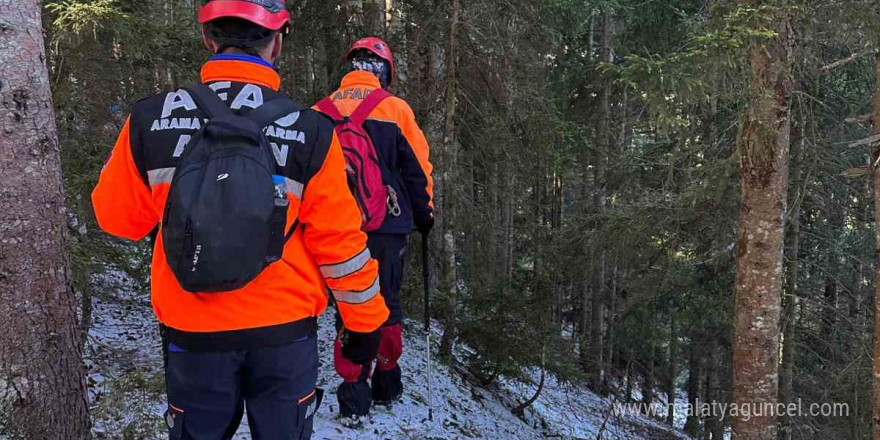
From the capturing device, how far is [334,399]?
4.82 m

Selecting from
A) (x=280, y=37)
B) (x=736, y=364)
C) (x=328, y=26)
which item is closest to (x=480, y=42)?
(x=328, y=26)

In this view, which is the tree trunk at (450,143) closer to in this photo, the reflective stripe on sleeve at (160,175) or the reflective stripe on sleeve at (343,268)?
the reflective stripe on sleeve at (343,268)

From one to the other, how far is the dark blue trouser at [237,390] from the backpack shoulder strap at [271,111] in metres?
0.84

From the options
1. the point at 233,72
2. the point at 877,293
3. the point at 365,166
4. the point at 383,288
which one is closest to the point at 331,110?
the point at 365,166

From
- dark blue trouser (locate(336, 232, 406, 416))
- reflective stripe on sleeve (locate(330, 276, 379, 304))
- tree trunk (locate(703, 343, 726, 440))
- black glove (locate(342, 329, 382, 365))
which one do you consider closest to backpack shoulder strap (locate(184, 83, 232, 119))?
reflective stripe on sleeve (locate(330, 276, 379, 304))

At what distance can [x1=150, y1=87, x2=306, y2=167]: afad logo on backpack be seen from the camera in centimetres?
207

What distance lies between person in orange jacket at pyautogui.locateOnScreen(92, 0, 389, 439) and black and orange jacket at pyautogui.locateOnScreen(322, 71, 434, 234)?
5.46ft

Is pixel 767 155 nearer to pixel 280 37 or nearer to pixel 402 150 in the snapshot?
pixel 402 150

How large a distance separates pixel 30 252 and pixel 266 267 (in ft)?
5.07

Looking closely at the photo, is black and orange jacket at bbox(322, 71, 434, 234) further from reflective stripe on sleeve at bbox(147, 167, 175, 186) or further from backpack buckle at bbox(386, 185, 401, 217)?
reflective stripe on sleeve at bbox(147, 167, 175, 186)

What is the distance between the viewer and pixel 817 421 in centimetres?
989

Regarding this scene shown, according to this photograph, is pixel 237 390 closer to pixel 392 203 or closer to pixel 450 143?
pixel 392 203

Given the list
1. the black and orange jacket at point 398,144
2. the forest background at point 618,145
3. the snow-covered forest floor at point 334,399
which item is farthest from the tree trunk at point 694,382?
the black and orange jacket at point 398,144

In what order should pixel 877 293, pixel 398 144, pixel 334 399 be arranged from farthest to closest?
1. pixel 877 293
2. pixel 334 399
3. pixel 398 144
